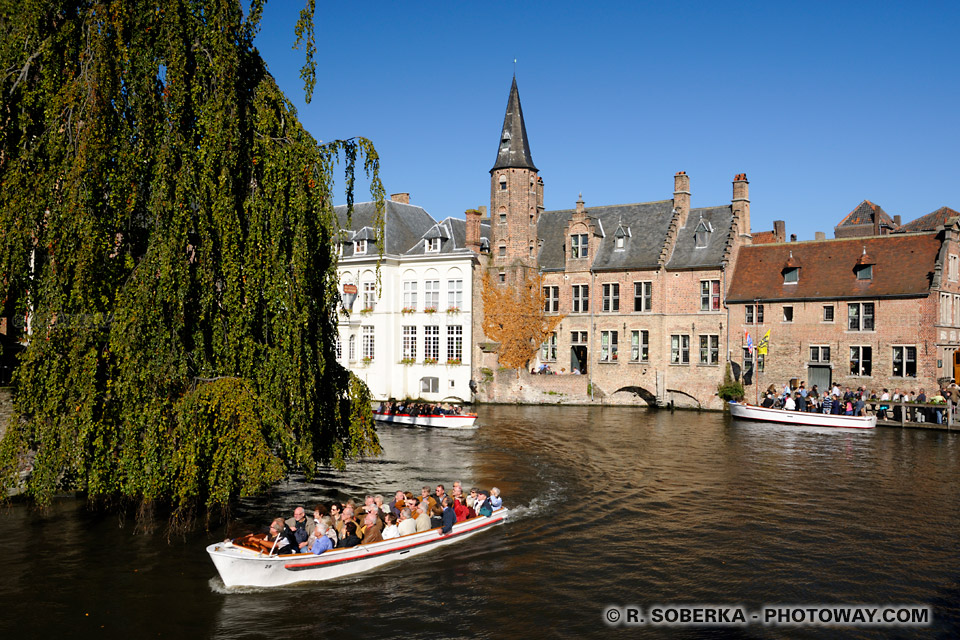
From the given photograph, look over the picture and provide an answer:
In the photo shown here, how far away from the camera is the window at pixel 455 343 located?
42594 mm

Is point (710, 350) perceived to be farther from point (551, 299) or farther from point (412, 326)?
point (412, 326)

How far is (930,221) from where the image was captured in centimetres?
5497

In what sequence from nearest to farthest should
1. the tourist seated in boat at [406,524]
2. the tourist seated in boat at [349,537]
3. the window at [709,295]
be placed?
1. the tourist seated in boat at [349,537]
2. the tourist seated in boat at [406,524]
3. the window at [709,295]

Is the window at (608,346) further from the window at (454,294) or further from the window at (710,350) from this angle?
the window at (454,294)

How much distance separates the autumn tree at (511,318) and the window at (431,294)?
2638 millimetres

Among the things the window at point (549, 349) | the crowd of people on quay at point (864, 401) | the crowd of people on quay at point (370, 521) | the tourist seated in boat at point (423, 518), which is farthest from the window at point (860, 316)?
the tourist seated in boat at point (423, 518)

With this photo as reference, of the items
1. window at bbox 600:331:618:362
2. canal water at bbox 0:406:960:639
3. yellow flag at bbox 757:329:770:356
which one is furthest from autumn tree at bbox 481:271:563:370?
canal water at bbox 0:406:960:639

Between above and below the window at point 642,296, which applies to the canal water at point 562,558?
below

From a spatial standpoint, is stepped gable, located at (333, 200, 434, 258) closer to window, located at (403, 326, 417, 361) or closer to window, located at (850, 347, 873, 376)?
window, located at (403, 326, 417, 361)

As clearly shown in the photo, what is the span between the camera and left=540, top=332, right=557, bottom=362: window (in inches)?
1774

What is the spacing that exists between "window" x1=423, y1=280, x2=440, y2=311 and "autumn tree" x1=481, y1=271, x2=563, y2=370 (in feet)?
8.65

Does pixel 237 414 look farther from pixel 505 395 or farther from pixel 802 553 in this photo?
pixel 505 395

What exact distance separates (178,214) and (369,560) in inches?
288

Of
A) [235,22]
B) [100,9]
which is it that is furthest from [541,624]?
[100,9]
